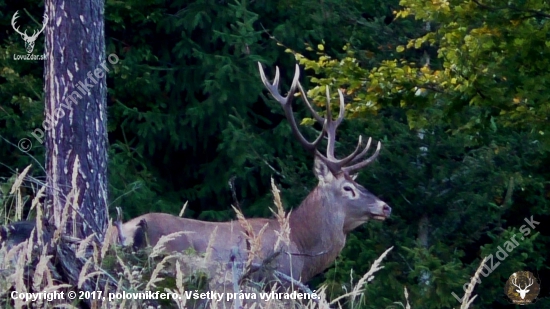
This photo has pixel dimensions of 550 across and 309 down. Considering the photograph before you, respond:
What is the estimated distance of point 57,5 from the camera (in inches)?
244

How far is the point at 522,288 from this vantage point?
10906mm

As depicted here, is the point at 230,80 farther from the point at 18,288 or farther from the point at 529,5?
the point at 18,288

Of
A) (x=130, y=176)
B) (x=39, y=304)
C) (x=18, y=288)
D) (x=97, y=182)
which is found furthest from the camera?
(x=130, y=176)

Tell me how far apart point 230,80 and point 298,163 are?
1.42 metres

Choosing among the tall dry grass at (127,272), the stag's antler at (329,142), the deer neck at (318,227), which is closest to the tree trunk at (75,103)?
the tall dry grass at (127,272)

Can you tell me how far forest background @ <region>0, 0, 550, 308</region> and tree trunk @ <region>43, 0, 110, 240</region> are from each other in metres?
3.34

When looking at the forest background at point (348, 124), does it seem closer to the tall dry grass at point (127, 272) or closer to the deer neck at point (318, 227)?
the deer neck at point (318, 227)

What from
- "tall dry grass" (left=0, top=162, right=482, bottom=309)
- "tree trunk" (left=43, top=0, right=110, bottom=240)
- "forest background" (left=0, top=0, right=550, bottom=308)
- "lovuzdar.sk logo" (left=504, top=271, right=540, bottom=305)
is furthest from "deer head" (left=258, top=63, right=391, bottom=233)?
"tall dry grass" (left=0, top=162, right=482, bottom=309)

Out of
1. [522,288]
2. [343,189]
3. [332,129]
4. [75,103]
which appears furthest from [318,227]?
[522,288]

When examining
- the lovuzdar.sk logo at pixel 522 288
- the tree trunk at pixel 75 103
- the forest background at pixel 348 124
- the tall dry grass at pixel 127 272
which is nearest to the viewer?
the tall dry grass at pixel 127 272

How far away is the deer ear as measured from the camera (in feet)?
28.2

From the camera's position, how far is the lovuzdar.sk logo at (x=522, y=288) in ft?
35.0

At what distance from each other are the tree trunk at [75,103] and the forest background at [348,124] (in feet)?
11.0

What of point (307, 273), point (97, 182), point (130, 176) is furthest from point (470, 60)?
point (130, 176)
